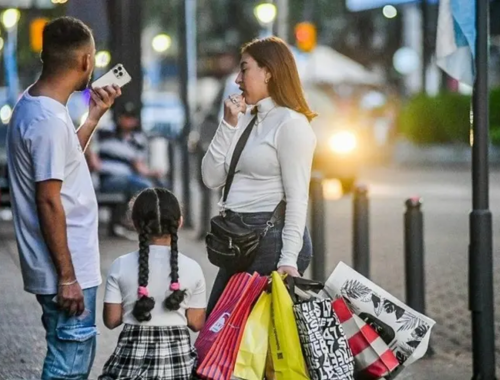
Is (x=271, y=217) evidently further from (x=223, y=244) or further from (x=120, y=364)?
(x=120, y=364)

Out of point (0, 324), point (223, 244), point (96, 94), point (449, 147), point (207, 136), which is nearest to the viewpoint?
point (96, 94)

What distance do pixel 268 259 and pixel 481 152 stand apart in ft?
5.62

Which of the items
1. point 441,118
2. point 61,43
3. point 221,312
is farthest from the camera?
point 441,118

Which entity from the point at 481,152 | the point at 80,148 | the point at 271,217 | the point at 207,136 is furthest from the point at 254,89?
the point at 207,136

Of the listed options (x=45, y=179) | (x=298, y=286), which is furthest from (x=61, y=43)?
(x=298, y=286)

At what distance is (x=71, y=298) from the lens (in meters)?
4.95

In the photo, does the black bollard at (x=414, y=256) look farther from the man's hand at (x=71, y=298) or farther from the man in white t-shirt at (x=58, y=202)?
the man's hand at (x=71, y=298)

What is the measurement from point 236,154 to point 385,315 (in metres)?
0.96

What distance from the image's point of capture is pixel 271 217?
5887 millimetres

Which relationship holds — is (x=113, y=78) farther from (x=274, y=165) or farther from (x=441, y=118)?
(x=441, y=118)

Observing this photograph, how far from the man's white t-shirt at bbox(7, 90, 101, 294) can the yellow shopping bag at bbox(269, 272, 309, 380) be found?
76cm

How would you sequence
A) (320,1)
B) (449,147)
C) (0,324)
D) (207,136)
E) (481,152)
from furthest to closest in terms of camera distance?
(320,1) → (449,147) → (207,136) → (0,324) → (481,152)

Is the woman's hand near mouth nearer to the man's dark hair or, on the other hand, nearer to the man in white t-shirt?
the man in white t-shirt

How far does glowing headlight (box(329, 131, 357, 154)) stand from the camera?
69.5ft
